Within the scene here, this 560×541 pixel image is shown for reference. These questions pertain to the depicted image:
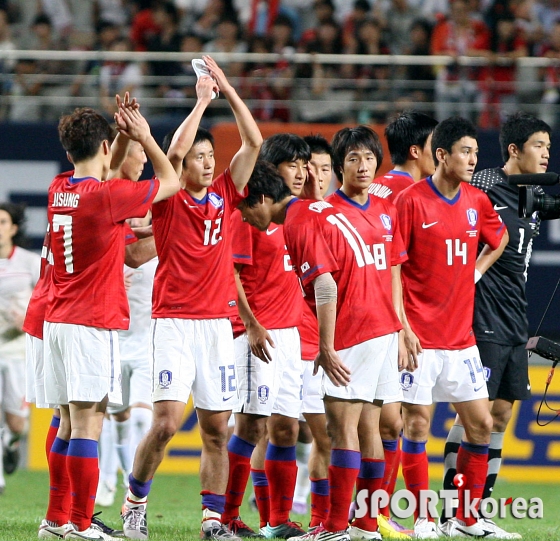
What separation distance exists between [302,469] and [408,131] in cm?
311

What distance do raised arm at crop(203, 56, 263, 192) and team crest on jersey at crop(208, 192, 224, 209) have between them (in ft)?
0.48

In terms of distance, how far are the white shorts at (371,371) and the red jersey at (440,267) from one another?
2.00 ft

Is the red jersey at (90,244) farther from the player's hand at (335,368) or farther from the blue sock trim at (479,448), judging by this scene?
the blue sock trim at (479,448)

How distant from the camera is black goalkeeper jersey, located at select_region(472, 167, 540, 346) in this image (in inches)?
283

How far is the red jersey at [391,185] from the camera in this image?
7301mm

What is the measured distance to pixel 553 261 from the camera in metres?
12.8

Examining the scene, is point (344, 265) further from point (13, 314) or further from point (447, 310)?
point (13, 314)

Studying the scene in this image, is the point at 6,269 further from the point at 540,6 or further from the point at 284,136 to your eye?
the point at 540,6

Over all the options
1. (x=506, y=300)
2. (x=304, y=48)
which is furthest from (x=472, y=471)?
(x=304, y=48)

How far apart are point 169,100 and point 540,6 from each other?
5.37 meters

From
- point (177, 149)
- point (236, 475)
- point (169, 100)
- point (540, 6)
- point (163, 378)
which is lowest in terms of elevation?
point (236, 475)

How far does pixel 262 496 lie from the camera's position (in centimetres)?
723

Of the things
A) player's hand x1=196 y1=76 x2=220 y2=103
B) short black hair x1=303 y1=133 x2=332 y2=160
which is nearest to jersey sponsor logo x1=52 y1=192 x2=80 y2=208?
player's hand x1=196 y1=76 x2=220 y2=103

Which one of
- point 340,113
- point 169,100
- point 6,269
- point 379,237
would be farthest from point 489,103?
point 379,237
